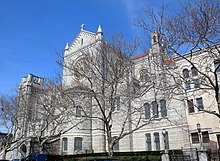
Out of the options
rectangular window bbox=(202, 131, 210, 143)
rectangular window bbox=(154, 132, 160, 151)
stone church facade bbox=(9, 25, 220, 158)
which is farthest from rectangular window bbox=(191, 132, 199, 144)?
rectangular window bbox=(154, 132, 160, 151)

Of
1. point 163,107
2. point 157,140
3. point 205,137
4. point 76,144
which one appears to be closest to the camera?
point 205,137

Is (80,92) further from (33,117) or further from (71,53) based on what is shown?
(71,53)

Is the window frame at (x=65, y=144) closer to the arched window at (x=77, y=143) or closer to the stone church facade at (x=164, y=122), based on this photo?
the stone church facade at (x=164, y=122)

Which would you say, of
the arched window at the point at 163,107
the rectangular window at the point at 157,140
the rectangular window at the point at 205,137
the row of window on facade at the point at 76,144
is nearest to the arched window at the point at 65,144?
the row of window on facade at the point at 76,144

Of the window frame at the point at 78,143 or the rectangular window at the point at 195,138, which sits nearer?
the rectangular window at the point at 195,138

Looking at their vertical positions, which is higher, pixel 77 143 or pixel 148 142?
pixel 148 142

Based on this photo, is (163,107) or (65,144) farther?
(65,144)

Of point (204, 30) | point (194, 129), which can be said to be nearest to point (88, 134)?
point (194, 129)

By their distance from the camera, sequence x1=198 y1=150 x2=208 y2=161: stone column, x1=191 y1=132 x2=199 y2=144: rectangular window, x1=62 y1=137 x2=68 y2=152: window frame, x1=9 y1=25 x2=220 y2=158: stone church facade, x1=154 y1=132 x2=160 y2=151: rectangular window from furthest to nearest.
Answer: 1. x1=62 y1=137 x2=68 y2=152: window frame
2. x1=154 y1=132 x2=160 y2=151: rectangular window
3. x1=191 y1=132 x2=199 y2=144: rectangular window
4. x1=9 y1=25 x2=220 y2=158: stone church facade
5. x1=198 y1=150 x2=208 y2=161: stone column

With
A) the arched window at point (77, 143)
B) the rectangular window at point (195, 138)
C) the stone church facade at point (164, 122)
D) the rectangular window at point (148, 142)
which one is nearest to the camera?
the stone church facade at point (164, 122)

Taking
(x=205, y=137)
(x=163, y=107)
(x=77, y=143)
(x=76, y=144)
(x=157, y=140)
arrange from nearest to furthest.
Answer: (x=205, y=137), (x=157, y=140), (x=163, y=107), (x=76, y=144), (x=77, y=143)

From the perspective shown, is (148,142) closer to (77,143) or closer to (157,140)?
(157,140)

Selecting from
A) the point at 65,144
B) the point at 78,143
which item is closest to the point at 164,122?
the point at 78,143

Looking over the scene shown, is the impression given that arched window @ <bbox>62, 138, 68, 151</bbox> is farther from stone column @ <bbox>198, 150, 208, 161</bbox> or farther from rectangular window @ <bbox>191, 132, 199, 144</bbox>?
stone column @ <bbox>198, 150, 208, 161</bbox>
